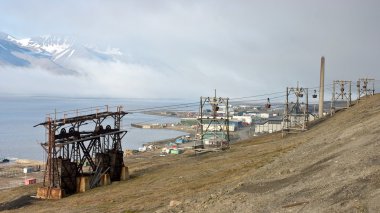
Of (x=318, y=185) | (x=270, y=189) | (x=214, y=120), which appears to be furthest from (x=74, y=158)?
(x=318, y=185)

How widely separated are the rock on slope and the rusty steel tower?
15.5 m

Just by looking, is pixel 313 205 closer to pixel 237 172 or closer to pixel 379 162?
pixel 379 162

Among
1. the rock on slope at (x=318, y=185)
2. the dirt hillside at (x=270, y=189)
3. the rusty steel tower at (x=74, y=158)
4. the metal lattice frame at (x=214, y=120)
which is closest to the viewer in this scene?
the rock on slope at (x=318, y=185)

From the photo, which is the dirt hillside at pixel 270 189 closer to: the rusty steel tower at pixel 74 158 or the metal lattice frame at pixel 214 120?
the rusty steel tower at pixel 74 158

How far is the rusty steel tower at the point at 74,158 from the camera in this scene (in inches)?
1196

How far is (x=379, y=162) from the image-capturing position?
15.4m

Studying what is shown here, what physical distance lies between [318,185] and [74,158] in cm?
2223

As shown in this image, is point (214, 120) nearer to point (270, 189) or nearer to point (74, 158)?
point (74, 158)

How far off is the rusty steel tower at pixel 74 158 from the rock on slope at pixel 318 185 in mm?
15531

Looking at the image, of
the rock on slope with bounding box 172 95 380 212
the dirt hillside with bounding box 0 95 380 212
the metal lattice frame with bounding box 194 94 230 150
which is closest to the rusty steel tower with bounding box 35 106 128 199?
the dirt hillside with bounding box 0 95 380 212

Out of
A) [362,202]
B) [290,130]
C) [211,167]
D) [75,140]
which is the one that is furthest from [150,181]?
[290,130]

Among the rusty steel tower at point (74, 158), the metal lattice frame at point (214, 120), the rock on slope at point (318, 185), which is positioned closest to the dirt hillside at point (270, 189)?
the rock on slope at point (318, 185)

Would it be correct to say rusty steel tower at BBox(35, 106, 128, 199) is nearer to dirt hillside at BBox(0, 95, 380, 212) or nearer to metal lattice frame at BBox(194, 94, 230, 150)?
dirt hillside at BBox(0, 95, 380, 212)

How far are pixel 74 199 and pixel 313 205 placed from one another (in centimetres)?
1885
